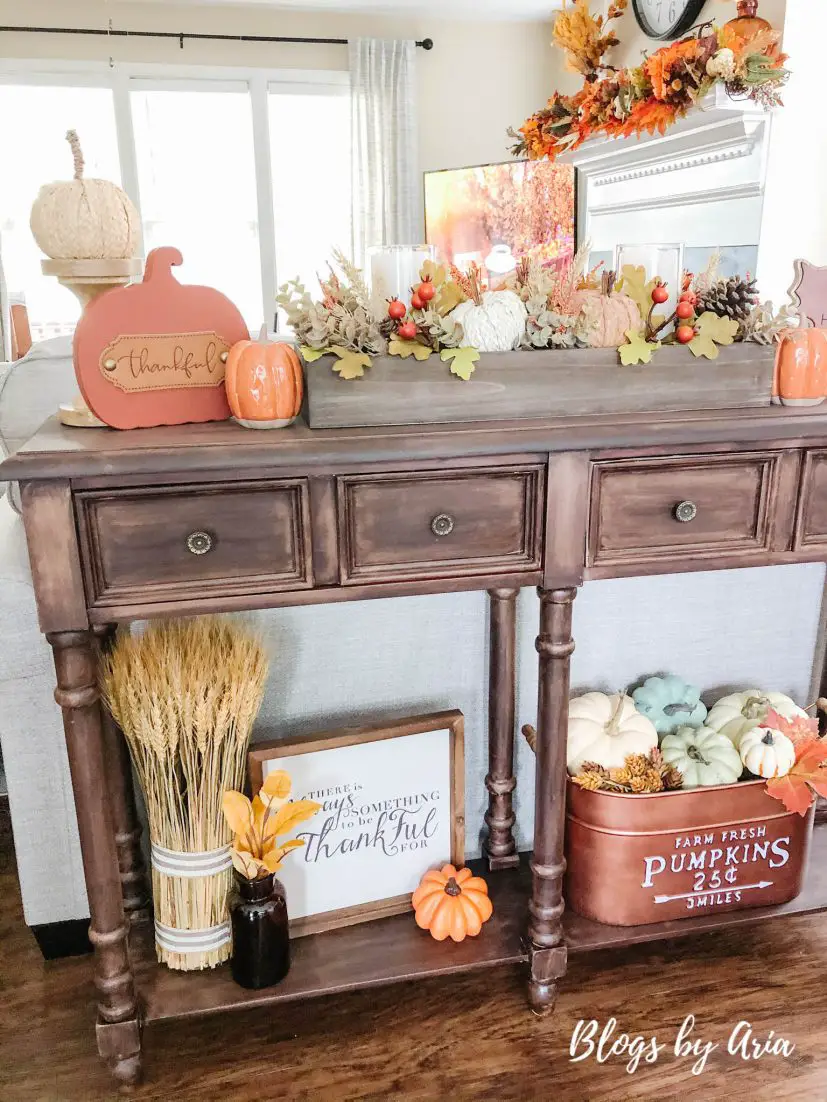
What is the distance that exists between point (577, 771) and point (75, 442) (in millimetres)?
903

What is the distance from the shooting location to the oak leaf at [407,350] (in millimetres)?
1109

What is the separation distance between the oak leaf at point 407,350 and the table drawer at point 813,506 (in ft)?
1.76

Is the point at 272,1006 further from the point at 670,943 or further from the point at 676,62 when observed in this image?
the point at 676,62

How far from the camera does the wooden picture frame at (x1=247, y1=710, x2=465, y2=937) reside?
53.7 inches

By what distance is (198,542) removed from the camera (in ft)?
3.34

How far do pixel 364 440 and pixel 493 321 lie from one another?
255 mm

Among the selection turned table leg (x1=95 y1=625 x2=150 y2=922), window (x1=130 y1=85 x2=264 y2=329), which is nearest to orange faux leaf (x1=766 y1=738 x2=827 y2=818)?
turned table leg (x1=95 y1=625 x2=150 y2=922)

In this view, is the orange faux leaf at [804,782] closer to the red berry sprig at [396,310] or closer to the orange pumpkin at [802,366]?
the orange pumpkin at [802,366]

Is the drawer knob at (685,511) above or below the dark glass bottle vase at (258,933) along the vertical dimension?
above

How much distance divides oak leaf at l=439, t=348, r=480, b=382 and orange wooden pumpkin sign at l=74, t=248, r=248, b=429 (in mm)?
272

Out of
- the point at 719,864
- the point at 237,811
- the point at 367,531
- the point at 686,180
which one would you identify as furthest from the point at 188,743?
the point at 686,180

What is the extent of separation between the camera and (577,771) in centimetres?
140

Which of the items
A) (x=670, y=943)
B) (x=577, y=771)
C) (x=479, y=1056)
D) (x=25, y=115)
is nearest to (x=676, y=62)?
(x=577, y=771)

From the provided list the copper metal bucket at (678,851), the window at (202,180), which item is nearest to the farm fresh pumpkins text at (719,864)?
the copper metal bucket at (678,851)
